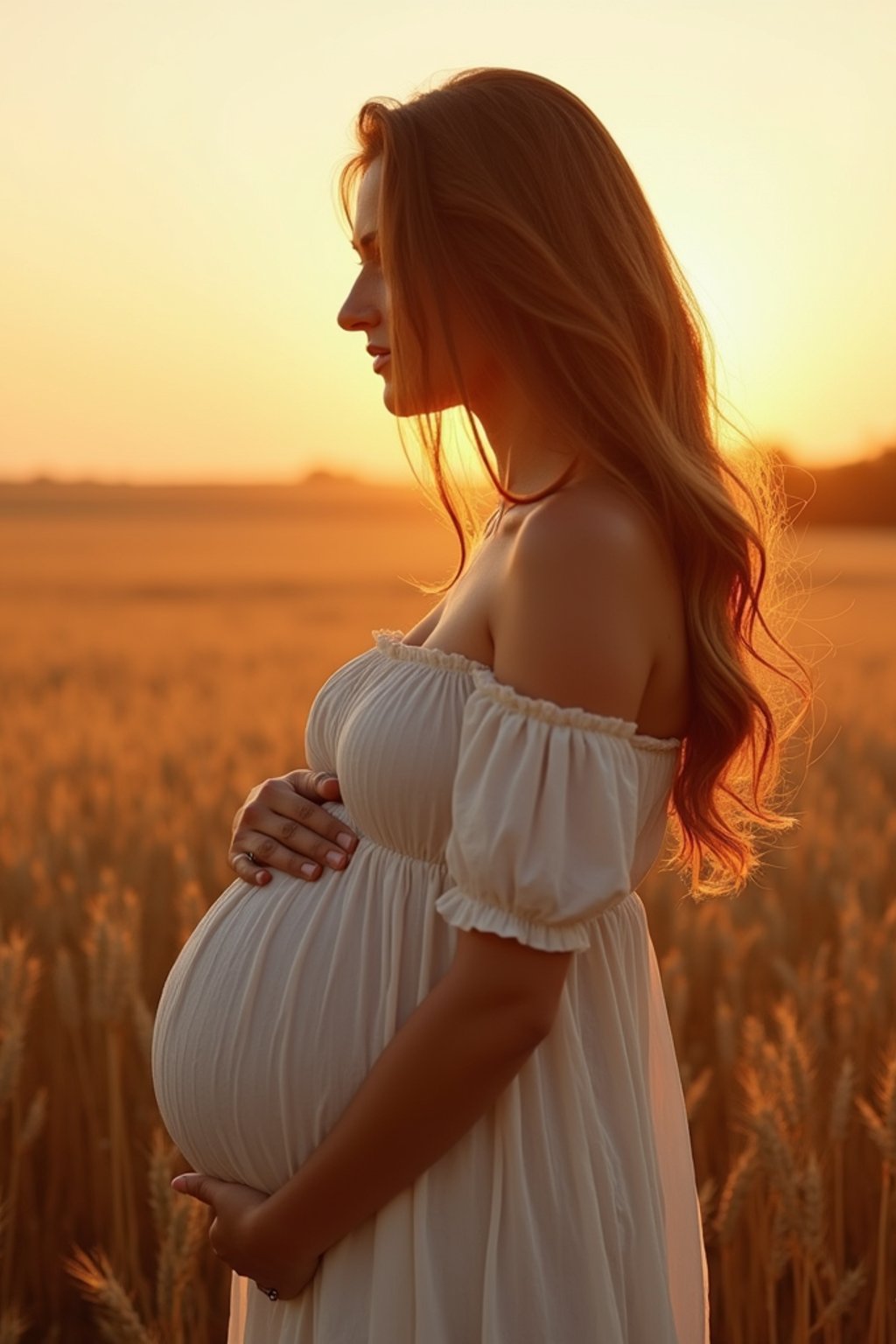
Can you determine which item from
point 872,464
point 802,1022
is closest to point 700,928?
point 802,1022

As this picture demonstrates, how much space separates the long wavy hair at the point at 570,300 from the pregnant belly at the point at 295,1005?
1.11 feet

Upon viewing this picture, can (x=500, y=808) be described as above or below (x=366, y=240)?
below

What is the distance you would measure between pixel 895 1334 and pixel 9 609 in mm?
11782

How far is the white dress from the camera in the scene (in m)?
1.24

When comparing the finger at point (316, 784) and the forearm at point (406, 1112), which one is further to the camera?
the finger at point (316, 784)

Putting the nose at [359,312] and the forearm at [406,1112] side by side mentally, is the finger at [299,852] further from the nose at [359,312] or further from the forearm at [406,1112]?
the nose at [359,312]

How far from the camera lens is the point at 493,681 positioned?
1264 millimetres

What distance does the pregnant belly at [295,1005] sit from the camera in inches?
54.4

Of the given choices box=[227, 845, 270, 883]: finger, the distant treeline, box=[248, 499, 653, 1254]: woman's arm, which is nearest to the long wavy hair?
box=[248, 499, 653, 1254]: woman's arm

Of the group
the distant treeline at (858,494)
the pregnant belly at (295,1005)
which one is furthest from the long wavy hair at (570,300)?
the distant treeline at (858,494)

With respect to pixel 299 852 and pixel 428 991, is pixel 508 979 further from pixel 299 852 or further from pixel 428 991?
pixel 299 852

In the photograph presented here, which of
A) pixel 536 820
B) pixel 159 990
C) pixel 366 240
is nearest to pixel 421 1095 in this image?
pixel 536 820

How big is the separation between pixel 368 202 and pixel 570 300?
265 mm

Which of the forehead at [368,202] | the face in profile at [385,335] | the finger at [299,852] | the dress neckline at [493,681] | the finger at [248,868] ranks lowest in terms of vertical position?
the finger at [248,868]
